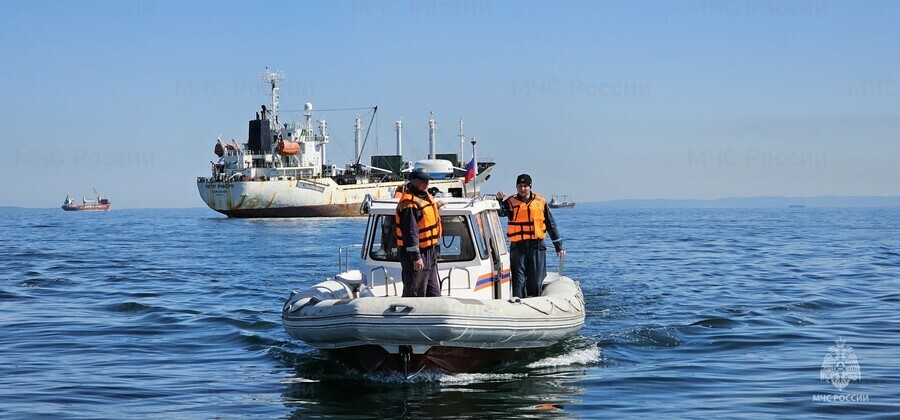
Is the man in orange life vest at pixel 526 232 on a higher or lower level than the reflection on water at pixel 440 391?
higher

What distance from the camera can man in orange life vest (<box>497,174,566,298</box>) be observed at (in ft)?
43.2

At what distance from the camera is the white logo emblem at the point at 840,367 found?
11703 mm

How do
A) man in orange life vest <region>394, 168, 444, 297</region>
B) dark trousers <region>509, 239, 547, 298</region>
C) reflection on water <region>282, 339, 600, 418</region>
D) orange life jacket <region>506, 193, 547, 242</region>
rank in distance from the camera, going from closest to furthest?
reflection on water <region>282, 339, 600, 418</region> → man in orange life vest <region>394, 168, 444, 297</region> → orange life jacket <region>506, 193, 547, 242</region> → dark trousers <region>509, 239, 547, 298</region>

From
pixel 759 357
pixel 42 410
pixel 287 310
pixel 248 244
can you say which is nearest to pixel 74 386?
pixel 42 410

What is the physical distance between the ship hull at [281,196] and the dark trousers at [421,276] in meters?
59.4

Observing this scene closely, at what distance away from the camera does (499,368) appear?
12.1 metres

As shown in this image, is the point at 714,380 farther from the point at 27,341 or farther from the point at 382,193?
the point at 382,193

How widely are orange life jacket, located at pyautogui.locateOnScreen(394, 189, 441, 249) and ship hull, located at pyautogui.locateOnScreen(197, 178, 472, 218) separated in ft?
195

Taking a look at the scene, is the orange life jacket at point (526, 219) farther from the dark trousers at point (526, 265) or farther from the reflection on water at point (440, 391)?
the reflection on water at point (440, 391)

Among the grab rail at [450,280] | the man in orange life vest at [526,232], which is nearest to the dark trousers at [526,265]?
the man in orange life vest at [526,232]

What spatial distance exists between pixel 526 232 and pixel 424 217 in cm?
222

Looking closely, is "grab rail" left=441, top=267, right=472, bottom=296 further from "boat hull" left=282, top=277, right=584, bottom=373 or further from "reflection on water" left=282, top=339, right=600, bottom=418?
"reflection on water" left=282, top=339, right=600, bottom=418

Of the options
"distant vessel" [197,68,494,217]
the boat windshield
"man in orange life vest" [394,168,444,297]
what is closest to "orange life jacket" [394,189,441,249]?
"man in orange life vest" [394,168,444,297]

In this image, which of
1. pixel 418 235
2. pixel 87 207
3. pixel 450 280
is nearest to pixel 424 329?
pixel 418 235
